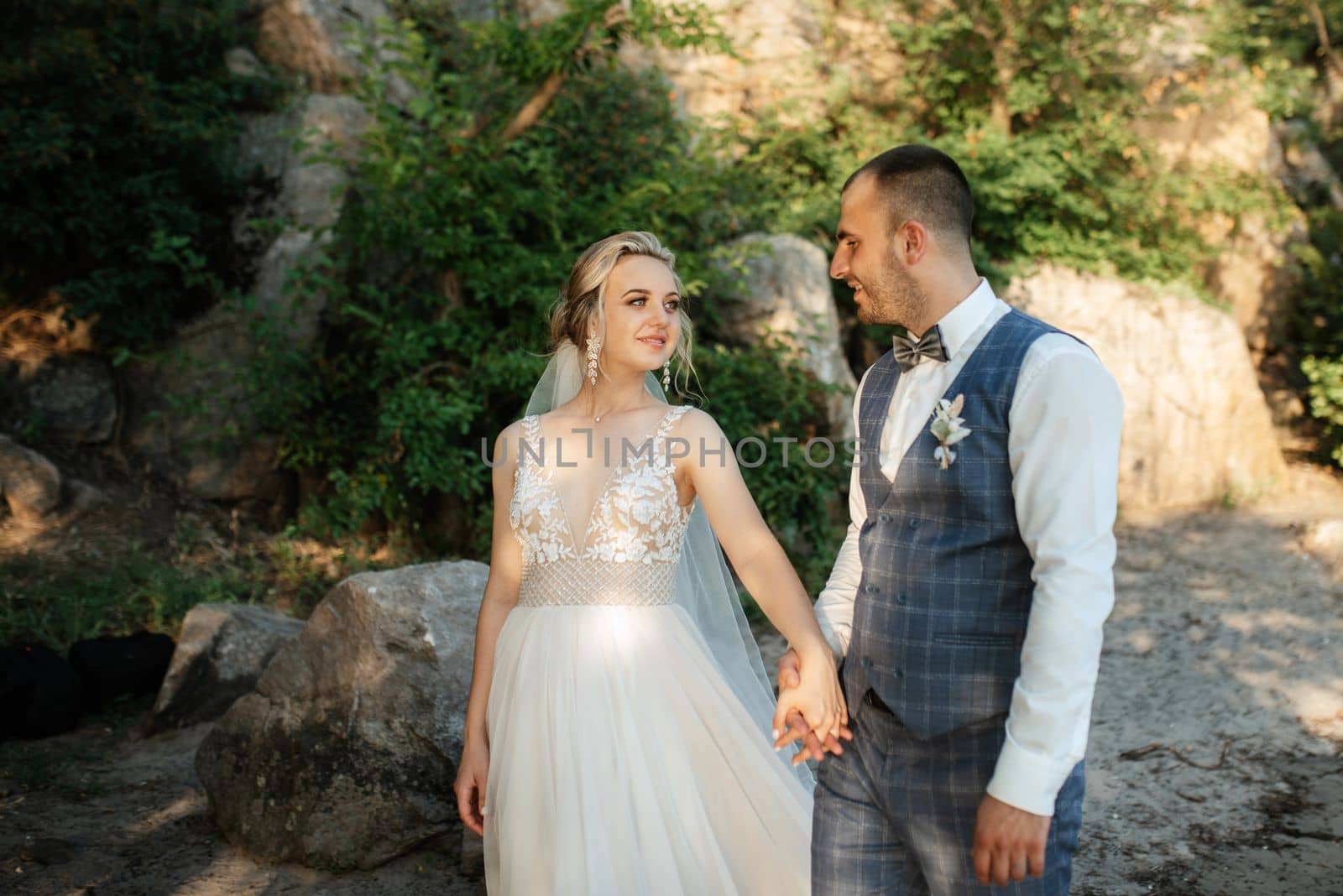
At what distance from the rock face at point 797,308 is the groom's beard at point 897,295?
4.81m

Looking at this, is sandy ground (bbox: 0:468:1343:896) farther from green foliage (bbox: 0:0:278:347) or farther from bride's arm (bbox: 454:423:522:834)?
green foliage (bbox: 0:0:278:347)

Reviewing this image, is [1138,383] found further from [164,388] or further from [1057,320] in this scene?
[164,388]

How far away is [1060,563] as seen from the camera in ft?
5.32

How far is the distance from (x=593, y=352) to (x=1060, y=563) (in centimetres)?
147

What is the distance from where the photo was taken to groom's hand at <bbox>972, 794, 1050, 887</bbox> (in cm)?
162

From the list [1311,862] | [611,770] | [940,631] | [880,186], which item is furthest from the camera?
[1311,862]

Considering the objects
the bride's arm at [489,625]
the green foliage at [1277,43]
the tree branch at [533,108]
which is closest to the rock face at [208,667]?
the bride's arm at [489,625]

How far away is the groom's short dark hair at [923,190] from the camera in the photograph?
197 cm

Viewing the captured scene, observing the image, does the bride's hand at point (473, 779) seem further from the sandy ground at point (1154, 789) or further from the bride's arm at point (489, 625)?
the sandy ground at point (1154, 789)

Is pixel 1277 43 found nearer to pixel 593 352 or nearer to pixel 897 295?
Answer: pixel 593 352

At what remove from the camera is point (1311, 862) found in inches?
138

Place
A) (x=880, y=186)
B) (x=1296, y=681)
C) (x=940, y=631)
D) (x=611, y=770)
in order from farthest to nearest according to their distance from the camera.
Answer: (x=1296, y=681) → (x=611, y=770) → (x=880, y=186) → (x=940, y=631)

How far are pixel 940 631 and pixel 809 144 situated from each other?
7.88 metres

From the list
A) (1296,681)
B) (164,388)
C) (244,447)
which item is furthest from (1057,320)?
(164,388)
